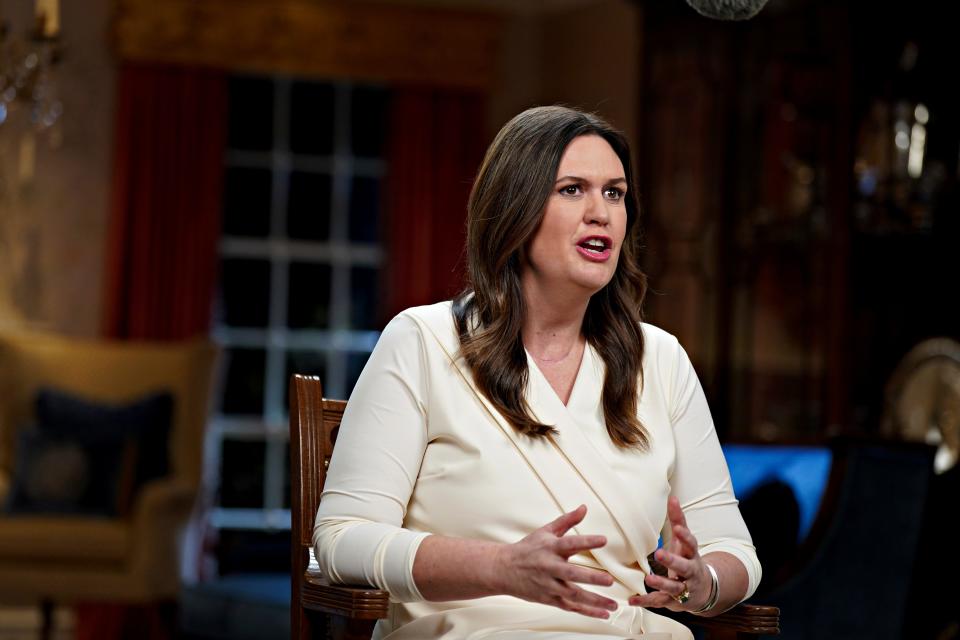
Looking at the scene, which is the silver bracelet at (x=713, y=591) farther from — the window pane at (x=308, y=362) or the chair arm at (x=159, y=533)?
the window pane at (x=308, y=362)

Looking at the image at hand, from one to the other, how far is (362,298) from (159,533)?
221 cm

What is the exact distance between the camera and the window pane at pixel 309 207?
738cm

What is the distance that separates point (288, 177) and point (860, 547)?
4.89 metres

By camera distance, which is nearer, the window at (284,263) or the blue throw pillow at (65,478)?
the blue throw pillow at (65,478)

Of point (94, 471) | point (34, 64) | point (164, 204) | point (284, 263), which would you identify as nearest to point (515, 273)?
point (34, 64)

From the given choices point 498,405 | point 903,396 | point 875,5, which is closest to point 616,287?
point 498,405

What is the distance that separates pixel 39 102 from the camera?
4.45 meters

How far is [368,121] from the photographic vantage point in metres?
7.49

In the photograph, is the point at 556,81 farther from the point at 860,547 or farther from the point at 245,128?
the point at 860,547

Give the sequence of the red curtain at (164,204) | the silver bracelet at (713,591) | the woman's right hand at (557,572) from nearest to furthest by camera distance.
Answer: the woman's right hand at (557,572)
the silver bracelet at (713,591)
the red curtain at (164,204)

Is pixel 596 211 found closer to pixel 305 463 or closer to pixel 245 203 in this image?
pixel 305 463

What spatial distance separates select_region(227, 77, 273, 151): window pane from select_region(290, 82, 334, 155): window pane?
5.1 inches

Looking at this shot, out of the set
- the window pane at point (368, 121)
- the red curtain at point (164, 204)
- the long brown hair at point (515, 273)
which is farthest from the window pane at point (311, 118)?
the long brown hair at point (515, 273)

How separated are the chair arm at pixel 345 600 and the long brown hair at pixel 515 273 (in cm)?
29
